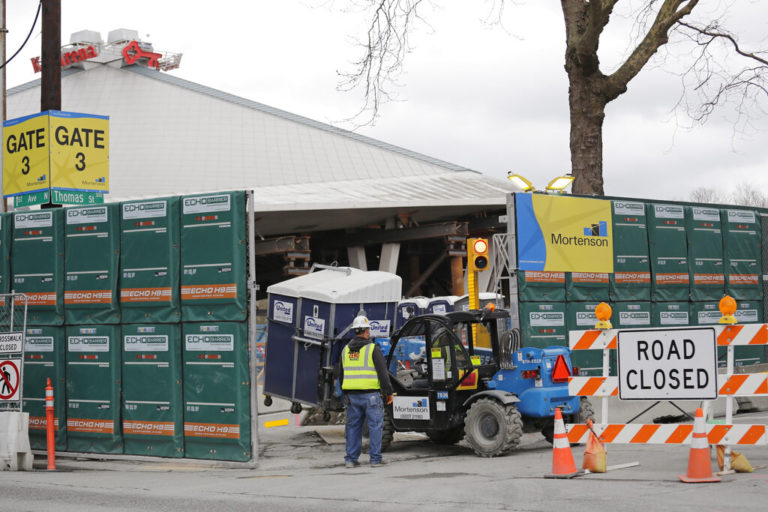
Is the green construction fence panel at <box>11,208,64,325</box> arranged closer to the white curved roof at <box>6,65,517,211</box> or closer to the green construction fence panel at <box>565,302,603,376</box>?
the green construction fence panel at <box>565,302,603,376</box>

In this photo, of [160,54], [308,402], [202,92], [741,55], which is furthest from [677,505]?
[160,54]

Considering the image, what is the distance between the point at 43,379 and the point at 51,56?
6.42m

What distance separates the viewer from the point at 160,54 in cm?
6650

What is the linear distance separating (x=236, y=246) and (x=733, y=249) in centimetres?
1116

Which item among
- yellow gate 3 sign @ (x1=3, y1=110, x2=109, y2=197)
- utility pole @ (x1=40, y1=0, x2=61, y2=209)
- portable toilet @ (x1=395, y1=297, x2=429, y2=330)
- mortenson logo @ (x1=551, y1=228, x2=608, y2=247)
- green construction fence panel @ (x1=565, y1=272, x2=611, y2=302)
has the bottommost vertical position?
portable toilet @ (x1=395, y1=297, x2=429, y2=330)

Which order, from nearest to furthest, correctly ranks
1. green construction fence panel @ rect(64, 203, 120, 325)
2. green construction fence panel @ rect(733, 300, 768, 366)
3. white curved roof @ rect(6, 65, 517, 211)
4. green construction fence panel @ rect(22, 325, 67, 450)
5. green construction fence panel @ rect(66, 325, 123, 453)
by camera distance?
1. green construction fence panel @ rect(66, 325, 123, 453)
2. green construction fence panel @ rect(64, 203, 120, 325)
3. green construction fence panel @ rect(22, 325, 67, 450)
4. green construction fence panel @ rect(733, 300, 768, 366)
5. white curved roof @ rect(6, 65, 517, 211)

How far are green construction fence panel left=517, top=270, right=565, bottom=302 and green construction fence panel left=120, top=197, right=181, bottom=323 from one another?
5845 mm

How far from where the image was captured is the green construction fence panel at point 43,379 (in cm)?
1633

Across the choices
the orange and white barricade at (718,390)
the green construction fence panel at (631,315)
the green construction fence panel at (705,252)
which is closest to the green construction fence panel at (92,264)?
the orange and white barricade at (718,390)

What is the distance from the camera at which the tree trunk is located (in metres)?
21.6

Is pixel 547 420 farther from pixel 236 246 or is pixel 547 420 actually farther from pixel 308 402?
pixel 236 246

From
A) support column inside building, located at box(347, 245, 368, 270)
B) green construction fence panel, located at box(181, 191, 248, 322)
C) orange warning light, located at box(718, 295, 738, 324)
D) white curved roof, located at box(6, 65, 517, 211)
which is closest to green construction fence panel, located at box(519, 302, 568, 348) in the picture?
green construction fence panel, located at box(181, 191, 248, 322)

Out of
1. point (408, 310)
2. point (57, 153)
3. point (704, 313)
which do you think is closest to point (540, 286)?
point (408, 310)

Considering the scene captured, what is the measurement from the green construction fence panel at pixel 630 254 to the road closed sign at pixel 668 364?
7.93 m
